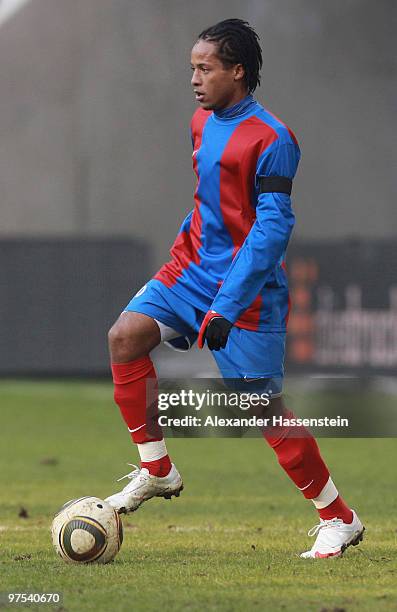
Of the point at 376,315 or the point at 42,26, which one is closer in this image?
the point at 376,315

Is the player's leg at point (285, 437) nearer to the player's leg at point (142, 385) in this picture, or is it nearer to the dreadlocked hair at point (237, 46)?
the player's leg at point (142, 385)

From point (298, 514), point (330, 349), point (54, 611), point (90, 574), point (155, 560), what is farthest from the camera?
point (330, 349)

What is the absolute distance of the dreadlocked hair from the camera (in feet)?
19.3

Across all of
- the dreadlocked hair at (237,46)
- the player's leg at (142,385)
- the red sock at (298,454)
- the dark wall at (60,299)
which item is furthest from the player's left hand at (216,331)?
the dark wall at (60,299)

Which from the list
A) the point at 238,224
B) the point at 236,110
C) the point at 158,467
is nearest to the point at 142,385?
the point at 158,467

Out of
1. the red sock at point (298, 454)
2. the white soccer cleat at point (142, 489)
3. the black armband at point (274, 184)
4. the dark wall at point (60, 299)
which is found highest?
the black armband at point (274, 184)

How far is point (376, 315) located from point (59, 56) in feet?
20.0

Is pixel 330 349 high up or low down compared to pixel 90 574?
down

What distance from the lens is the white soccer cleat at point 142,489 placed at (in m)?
6.06

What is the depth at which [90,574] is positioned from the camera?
5.38 meters

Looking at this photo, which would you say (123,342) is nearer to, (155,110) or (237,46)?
(237,46)

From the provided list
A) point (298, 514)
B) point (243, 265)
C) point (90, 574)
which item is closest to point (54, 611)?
point (90, 574)

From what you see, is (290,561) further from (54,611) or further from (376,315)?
(376,315)

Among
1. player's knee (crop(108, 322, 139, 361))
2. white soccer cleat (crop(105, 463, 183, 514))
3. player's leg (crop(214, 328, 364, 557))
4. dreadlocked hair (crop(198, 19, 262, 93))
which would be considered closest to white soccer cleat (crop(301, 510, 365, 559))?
player's leg (crop(214, 328, 364, 557))
